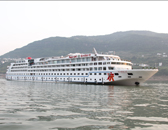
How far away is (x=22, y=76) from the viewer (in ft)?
251

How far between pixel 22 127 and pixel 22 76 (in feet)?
226

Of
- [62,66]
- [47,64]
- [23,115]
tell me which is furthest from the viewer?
[47,64]

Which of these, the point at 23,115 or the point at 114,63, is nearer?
the point at 23,115

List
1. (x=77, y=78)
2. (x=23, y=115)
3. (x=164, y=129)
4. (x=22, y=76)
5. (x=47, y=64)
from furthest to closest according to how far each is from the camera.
→ (x=22, y=76) < (x=47, y=64) < (x=77, y=78) < (x=23, y=115) < (x=164, y=129)

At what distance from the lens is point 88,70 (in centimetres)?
5197

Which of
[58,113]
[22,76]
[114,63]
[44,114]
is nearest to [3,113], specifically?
[44,114]

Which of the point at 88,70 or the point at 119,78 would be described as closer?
the point at 119,78

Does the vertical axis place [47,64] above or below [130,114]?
above

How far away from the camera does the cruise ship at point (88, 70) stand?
44.9 m

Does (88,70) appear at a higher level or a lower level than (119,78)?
higher

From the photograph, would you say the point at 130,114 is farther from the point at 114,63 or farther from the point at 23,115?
the point at 114,63

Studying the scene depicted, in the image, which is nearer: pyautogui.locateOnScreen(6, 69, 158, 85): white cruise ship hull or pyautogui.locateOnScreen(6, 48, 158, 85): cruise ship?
pyautogui.locateOnScreen(6, 69, 158, 85): white cruise ship hull

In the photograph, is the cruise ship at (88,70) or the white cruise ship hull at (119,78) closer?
the white cruise ship hull at (119,78)

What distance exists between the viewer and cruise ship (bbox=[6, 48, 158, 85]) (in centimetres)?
4494
